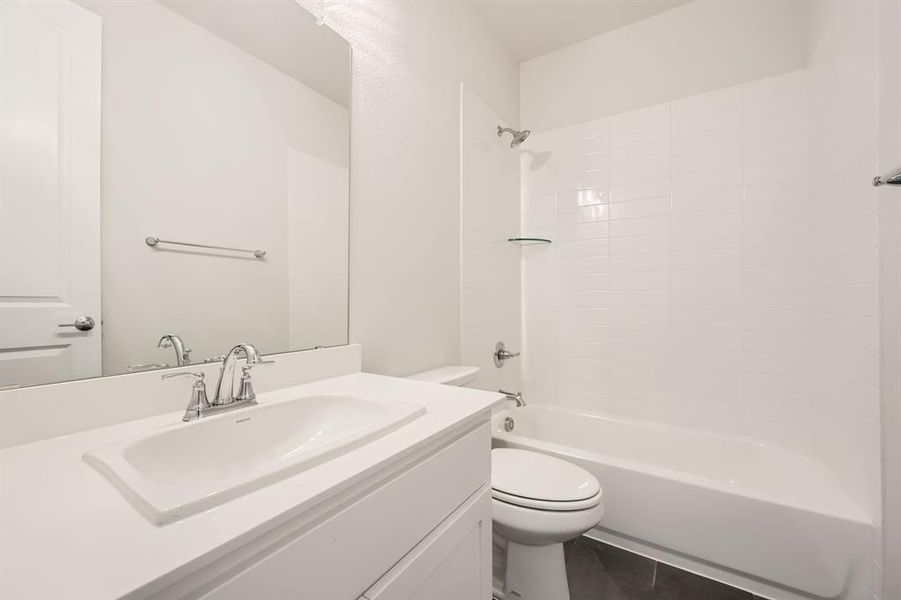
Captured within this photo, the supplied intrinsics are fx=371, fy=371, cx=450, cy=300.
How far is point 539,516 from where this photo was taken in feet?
3.81

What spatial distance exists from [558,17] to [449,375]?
2.03 m

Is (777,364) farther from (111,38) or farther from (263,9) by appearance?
(111,38)

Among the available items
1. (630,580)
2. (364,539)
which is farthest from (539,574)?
(364,539)

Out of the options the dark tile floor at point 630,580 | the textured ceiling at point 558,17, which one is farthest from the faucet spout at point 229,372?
the textured ceiling at point 558,17

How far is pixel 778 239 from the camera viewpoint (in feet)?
5.77

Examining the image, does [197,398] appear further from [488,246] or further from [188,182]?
[488,246]

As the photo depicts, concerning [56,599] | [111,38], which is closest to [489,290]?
[111,38]

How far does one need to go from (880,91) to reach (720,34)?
1200 millimetres

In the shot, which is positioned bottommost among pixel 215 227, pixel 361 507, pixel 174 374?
pixel 361 507

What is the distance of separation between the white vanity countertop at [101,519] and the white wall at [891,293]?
1140mm

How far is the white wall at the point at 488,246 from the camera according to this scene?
1.90 meters

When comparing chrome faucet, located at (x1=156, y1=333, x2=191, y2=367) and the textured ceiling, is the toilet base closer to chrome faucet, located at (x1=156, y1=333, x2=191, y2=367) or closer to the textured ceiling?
chrome faucet, located at (x1=156, y1=333, x2=191, y2=367)

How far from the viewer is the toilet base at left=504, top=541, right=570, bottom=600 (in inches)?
49.1

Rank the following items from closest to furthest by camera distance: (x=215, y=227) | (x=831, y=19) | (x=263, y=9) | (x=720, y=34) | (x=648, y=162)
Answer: (x=215, y=227) < (x=263, y=9) < (x=831, y=19) < (x=720, y=34) < (x=648, y=162)
